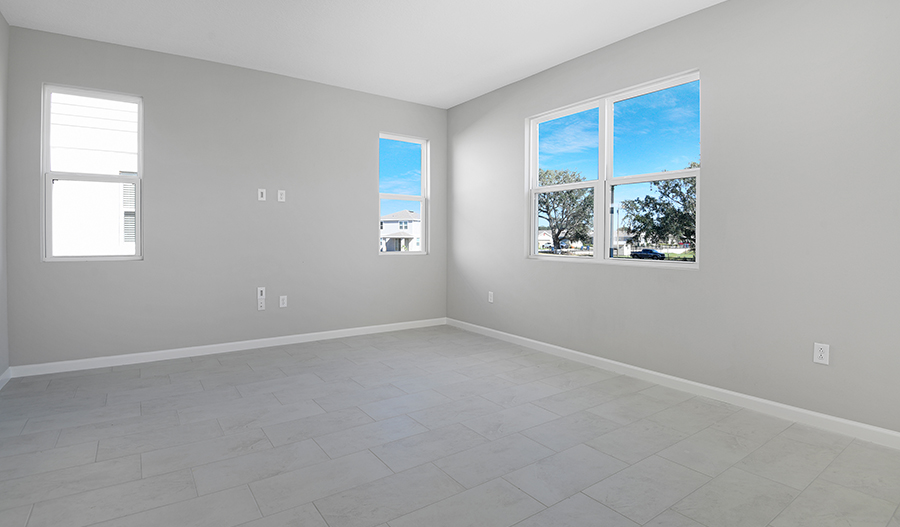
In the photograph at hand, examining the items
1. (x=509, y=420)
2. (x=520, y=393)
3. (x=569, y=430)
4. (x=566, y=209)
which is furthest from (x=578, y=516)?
(x=566, y=209)

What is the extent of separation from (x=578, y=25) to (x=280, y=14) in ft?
7.18

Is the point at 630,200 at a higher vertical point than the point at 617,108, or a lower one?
lower

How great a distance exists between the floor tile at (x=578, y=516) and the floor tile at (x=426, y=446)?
63cm

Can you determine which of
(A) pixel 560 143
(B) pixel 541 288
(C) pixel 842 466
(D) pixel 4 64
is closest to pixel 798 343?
(C) pixel 842 466

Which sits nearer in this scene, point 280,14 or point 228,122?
point 280,14

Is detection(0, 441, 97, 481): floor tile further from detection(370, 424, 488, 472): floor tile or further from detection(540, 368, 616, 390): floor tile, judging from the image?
detection(540, 368, 616, 390): floor tile

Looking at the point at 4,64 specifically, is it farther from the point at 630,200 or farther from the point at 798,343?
the point at 798,343

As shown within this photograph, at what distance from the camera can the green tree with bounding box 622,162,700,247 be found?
338cm

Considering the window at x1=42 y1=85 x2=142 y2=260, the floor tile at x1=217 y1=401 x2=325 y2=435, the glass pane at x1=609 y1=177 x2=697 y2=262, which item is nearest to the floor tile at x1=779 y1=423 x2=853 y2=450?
the glass pane at x1=609 y1=177 x2=697 y2=262

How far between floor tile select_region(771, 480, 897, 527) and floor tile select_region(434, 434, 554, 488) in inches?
39.3

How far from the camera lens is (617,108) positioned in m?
3.90

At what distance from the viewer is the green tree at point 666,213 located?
3.38m

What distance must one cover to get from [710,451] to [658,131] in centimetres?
232

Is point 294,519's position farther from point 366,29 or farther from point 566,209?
point 566,209
